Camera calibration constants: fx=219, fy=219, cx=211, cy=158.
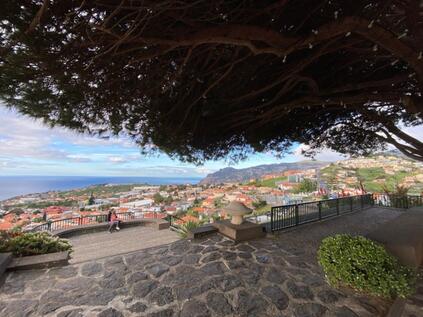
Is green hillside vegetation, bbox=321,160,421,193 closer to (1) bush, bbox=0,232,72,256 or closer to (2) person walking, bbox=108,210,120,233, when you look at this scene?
(2) person walking, bbox=108,210,120,233

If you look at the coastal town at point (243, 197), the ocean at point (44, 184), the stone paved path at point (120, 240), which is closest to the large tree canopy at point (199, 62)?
the stone paved path at point (120, 240)

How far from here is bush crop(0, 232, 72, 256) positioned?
428 cm

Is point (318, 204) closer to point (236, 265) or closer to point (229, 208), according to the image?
point (229, 208)

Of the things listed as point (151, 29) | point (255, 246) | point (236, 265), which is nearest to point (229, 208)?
point (255, 246)

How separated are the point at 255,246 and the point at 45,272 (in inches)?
163

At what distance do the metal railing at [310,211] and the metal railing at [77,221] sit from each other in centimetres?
765

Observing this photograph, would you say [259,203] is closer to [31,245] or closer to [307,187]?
[307,187]

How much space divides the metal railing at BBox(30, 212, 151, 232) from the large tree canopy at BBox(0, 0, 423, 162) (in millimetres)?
7057

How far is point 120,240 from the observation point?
8359 mm

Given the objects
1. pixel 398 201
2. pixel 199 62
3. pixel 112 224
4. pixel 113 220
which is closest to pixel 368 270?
pixel 199 62

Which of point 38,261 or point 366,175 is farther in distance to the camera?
point 366,175

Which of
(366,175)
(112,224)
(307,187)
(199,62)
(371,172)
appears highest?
(199,62)

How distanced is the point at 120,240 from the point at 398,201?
45.6ft

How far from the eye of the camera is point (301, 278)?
3756 millimetres
